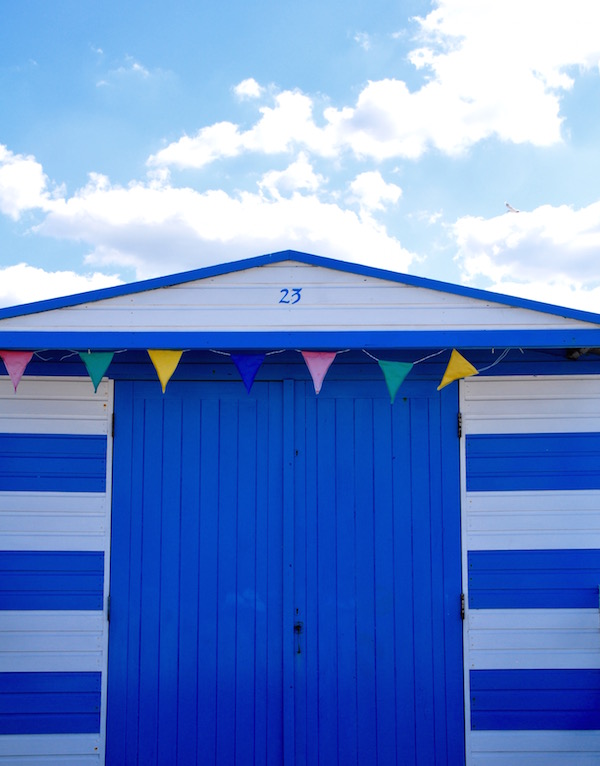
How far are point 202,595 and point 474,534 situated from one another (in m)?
1.76

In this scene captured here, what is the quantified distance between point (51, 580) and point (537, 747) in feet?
10.5

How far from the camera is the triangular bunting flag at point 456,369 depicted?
12.6ft

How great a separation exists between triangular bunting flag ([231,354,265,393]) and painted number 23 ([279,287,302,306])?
1.28 ft

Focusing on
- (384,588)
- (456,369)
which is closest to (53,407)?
(384,588)

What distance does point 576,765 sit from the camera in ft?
13.1

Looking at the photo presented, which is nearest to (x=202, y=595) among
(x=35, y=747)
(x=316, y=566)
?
(x=316, y=566)

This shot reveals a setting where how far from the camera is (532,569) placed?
13.4ft

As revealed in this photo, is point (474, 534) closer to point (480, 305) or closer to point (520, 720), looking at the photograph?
point (520, 720)

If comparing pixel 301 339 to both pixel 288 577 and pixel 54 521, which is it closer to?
pixel 288 577

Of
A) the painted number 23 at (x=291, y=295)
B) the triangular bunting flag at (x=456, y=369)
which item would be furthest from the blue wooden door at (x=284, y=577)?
the painted number 23 at (x=291, y=295)

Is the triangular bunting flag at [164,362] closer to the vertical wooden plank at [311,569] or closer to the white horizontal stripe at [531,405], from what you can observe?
the vertical wooden plank at [311,569]

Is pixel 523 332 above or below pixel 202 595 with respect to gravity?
above

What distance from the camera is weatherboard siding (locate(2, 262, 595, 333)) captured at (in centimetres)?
386

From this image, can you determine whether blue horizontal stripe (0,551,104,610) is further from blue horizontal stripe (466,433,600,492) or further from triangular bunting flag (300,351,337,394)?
blue horizontal stripe (466,433,600,492)
